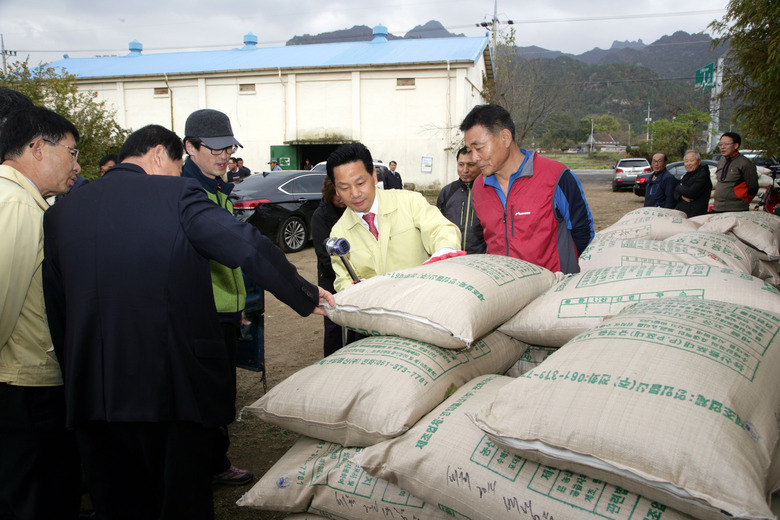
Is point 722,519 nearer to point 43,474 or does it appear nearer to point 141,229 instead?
point 141,229

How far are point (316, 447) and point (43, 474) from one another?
94 centimetres

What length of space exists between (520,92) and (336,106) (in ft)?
28.8

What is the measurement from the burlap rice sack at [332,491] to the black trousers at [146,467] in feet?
0.78

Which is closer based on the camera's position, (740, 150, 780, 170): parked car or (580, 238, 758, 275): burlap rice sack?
(580, 238, 758, 275): burlap rice sack

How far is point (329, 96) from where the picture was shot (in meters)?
19.8

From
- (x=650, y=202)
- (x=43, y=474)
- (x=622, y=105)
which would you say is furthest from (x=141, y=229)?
(x=622, y=105)

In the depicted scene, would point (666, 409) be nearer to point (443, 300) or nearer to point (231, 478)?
point (443, 300)

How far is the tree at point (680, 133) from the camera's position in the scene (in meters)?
25.1

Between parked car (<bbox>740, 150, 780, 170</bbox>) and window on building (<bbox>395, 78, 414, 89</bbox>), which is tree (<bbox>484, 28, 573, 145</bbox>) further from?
parked car (<bbox>740, 150, 780, 170</bbox>)

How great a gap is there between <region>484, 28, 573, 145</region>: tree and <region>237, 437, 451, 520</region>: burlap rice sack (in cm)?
2217

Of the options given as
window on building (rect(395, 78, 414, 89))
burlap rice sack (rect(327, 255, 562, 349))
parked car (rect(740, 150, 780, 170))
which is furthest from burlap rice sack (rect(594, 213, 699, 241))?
window on building (rect(395, 78, 414, 89))

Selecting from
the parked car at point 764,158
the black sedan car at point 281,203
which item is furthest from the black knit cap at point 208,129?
the black sedan car at point 281,203

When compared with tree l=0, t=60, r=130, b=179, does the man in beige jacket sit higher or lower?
lower

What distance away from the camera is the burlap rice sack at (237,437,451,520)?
1.66 m
